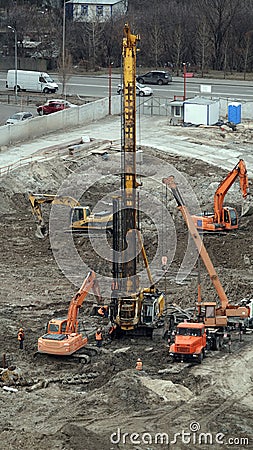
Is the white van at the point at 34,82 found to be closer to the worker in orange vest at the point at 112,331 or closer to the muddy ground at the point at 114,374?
the muddy ground at the point at 114,374

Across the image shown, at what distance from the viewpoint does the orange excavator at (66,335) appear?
27547 millimetres

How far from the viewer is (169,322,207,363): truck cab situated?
27.0 m

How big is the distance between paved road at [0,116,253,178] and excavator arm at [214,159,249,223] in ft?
28.4

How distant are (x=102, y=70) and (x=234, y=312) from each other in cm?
5813

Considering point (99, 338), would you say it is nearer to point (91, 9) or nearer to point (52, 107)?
point (52, 107)

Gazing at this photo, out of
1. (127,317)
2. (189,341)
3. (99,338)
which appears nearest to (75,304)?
(99,338)

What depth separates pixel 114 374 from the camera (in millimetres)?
26469

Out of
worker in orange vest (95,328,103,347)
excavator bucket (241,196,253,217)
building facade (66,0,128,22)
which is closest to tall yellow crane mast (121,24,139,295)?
worker in orange vest (95,328,103,347)

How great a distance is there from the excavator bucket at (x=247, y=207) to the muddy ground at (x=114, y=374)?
0.84 m

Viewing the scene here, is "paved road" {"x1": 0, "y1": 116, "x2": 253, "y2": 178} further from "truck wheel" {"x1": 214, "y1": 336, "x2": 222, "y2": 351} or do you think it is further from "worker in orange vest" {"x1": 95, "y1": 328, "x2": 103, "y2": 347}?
"worker in orange vest" {"x1": 95, "y1": 328, "x2": 103, "y2": 347}

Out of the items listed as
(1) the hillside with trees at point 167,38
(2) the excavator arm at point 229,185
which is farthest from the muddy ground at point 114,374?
(1) the hillside with trees at point 167,38

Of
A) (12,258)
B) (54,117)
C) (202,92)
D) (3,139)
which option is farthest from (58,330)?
(202,92)

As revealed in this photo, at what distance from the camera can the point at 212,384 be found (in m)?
25.6

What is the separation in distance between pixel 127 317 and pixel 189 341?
111 inches
